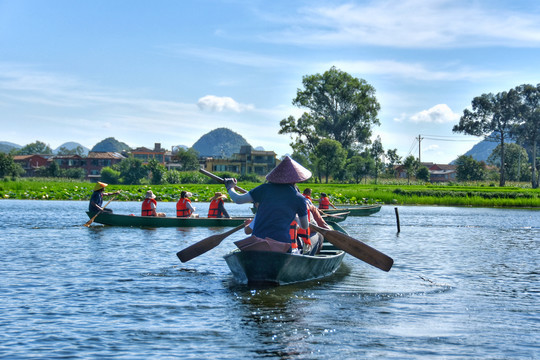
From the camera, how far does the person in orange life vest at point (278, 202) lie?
1051 centimetres

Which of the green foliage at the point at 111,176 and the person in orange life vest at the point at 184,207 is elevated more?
the green foliage at the point at 111,176

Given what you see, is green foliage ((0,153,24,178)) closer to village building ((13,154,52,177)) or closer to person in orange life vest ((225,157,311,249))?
village building ((13,154,52,177))

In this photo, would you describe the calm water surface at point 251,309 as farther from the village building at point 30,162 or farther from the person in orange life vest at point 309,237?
the village building at point 30,162

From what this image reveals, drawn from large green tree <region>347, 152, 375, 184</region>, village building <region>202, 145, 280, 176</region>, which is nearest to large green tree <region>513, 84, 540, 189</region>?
large green tree <region>347, 152, 375, 184</region>

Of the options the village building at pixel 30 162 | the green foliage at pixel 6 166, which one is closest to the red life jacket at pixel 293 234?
the green foliage at pixel 6 166

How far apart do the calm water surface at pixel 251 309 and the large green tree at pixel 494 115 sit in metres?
67.5

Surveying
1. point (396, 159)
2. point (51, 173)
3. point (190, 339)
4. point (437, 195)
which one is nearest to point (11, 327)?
point (190, 339)

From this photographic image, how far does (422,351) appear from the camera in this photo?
7.49 metres

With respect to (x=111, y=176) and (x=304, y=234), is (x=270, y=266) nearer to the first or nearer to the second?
(x=304, y=234)

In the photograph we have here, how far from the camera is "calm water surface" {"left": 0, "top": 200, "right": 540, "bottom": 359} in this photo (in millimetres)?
7547

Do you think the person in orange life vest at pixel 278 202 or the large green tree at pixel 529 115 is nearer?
the person in orange life vest at pixel 278 202

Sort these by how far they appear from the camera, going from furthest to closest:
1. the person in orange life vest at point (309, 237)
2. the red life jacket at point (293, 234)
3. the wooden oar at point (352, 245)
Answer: the wooden oar at point (352, 245) < the person in orange life vest at point (309, 237) < the red life jacket at point (293, 234)

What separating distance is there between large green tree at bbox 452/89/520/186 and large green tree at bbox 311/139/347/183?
63.8 feet

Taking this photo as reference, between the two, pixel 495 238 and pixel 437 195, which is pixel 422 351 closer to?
pixel 495 238
